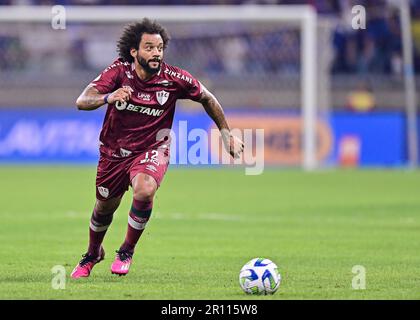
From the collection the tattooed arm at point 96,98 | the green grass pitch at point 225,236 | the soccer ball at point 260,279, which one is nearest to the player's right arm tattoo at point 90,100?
the tattooed arm at point 96,98

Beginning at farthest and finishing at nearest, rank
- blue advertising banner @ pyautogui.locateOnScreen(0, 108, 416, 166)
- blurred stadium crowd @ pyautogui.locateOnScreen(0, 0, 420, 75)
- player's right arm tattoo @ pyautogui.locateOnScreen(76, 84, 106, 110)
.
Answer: blurred stadium crowd @ pyautogui.locateOnScreen(0, 0, 420, 75) → blue advertising banner @ pyautogui.locateOnScreen(0, 108, 416, 166) → player's right arm tattoo @ pyautogui.locateOnScreen(76, 84, 106, 110)

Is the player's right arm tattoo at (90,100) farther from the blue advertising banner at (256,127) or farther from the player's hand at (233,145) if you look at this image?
the blue advertising banner at (256,127)

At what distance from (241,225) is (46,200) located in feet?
17.0

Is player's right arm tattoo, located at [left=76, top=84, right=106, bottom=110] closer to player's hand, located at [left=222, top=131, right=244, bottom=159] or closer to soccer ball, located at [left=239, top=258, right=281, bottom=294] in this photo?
player's hand, located at [left=222, top=131, right=244, bottom=159]

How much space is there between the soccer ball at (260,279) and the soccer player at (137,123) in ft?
4.87

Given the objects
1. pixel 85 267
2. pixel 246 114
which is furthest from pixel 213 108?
pixel 246 114

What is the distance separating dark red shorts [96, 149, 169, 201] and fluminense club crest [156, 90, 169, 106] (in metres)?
0.43

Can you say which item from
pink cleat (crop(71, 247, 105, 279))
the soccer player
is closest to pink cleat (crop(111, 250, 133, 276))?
the soccer player

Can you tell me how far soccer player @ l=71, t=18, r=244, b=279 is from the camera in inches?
381

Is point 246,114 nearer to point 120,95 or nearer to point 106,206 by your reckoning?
point 106,206

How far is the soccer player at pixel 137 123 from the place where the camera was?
9680 mm
